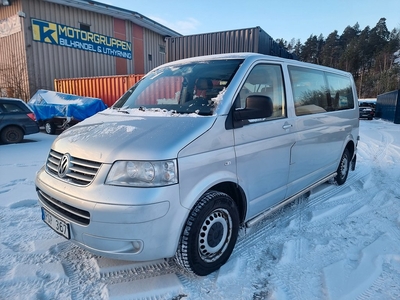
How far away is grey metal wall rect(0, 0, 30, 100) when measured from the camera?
1455 cm

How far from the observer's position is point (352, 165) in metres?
5.55

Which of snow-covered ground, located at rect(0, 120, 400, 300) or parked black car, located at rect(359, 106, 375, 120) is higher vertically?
parked black car, located at rect(359, 106, 375, 120)

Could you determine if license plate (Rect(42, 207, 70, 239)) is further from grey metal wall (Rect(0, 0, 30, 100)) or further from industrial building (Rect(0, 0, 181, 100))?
grey metal wall (Rect(0, 0, 30, 100))

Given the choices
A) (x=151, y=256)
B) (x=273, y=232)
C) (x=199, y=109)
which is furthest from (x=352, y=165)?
(x=151, y=256)

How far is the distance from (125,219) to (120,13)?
18.6 metres

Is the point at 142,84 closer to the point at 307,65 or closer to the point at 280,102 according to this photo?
the point at 280,102

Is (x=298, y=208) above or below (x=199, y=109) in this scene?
below

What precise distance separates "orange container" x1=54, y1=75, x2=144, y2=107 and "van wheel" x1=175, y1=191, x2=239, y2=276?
10162mm

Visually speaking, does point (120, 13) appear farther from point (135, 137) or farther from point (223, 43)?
point (135, 137)

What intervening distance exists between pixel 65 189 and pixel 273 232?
2.23 metres

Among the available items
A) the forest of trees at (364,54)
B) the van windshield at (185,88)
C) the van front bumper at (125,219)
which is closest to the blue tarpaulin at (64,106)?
the van windshield at (185,88)

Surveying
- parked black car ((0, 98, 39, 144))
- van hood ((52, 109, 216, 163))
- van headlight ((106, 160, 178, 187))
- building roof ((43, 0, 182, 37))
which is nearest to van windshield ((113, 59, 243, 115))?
van hood ((52, 109, 216, 163))

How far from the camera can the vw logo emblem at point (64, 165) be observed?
2.21 meters

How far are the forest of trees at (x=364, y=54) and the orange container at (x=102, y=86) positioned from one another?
38.2 metres
